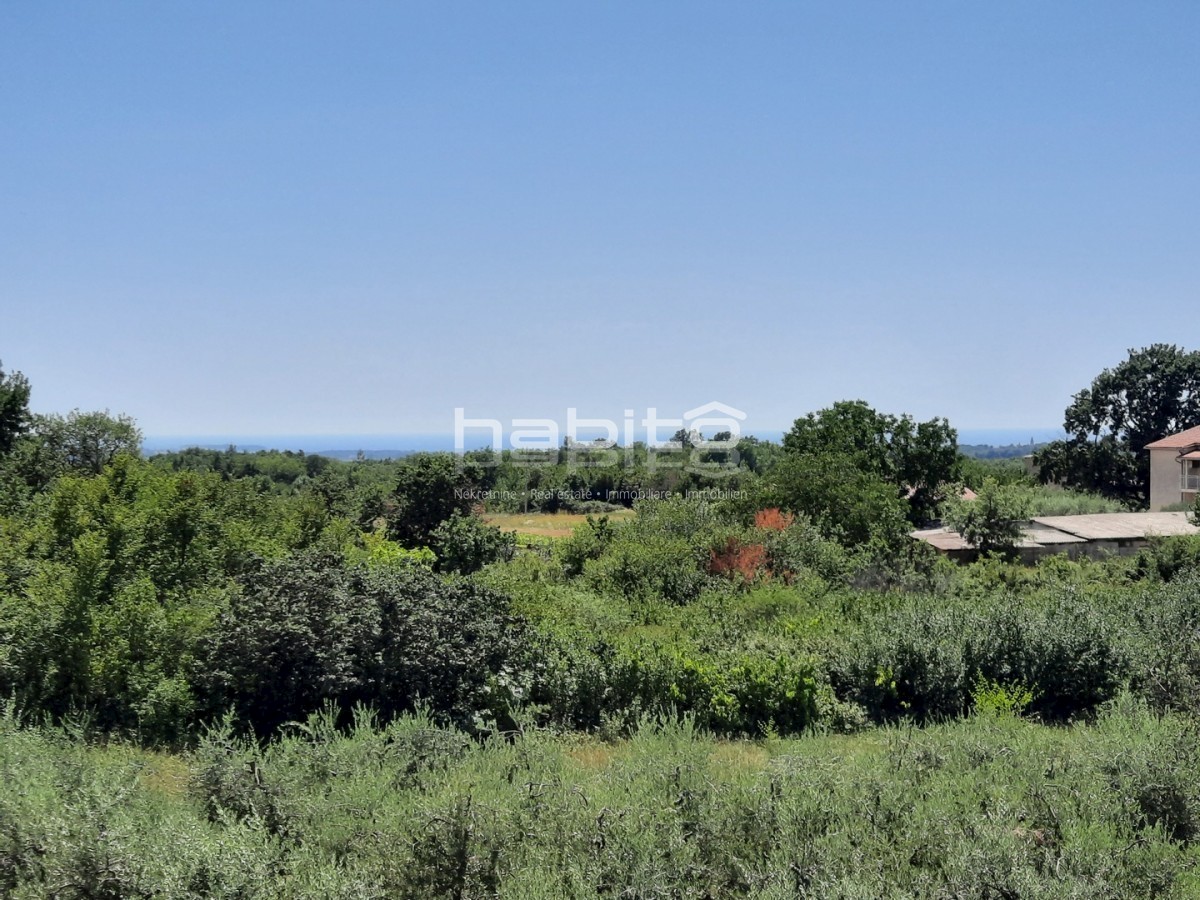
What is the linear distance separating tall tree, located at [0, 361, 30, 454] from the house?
43211 millimetres

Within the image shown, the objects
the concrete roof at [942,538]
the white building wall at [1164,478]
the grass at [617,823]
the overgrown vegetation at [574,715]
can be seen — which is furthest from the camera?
the white building wall at [1164,478]

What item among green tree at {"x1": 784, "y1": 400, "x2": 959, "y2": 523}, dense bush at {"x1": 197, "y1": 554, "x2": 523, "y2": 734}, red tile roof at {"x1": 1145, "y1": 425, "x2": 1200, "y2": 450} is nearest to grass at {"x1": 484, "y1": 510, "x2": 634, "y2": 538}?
green tree at {"x1": 784, "y1": 400, "x2": 959, "y2": 523}

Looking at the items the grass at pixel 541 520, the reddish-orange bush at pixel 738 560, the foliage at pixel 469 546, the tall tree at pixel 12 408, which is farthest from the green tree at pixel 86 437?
the reddish-orange bush at pixel 738 560

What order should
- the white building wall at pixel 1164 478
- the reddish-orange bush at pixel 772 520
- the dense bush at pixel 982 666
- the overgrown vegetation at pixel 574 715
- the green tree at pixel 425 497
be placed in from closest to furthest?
the overgrown vegetation at pixel 574 715 → the dense bush at pixel 982 666 → the reddish-orange bush at pixel 772 520 → the green tree at pixel 425 497 → the white building wall at pixel 1164 478

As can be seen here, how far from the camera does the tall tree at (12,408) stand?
1182 inches

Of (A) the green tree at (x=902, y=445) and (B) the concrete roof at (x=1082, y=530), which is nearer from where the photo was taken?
(B) the concrete roof at (x=1082, y=530)

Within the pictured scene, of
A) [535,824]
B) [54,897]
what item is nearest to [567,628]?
[535,824]

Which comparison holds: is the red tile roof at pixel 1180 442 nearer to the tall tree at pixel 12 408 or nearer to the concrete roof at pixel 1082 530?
the concrete roof at pixel 1082 530

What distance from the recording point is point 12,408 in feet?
99.9

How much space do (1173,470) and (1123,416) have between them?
7.62 m

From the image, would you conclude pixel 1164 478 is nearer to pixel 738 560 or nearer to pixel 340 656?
pixel 738 560

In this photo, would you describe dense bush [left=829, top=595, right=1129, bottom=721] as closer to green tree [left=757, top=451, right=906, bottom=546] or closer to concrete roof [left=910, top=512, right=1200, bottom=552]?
green tree [left=757, top=451, right=906, bottom=546]

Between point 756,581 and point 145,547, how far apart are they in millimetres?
8567

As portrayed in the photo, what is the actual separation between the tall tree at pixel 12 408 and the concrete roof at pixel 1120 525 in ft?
115
